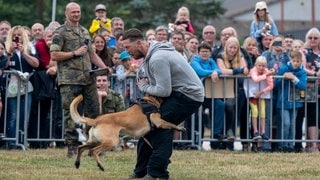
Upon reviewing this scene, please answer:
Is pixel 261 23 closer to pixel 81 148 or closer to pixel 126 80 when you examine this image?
pixel 126 80

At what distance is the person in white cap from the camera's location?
16.2 metres

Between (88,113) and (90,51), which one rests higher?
(90,51)

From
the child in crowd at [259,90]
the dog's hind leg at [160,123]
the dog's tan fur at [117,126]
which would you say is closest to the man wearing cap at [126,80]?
the child in crowd at [259,90]

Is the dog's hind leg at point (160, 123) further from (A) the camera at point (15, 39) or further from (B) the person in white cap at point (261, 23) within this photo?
(B) the person in white cap at point (261, 23)

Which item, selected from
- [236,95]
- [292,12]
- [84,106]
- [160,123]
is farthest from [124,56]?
[292,12]

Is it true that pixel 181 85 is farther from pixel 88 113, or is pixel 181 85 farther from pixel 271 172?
pixel 88 113

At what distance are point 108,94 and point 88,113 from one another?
3.36 ft

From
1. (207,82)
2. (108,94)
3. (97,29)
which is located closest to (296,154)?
(207,82)

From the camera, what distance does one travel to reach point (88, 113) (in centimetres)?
1300

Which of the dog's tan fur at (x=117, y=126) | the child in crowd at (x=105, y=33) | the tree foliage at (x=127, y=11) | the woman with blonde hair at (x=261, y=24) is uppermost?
the tree foliage at (x=127, y=11)

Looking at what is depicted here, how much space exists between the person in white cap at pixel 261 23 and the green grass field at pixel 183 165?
9.12 feet

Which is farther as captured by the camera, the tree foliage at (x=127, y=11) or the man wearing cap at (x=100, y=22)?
the tree foliage at (x=127, y=11)

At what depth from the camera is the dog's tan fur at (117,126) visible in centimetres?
1031

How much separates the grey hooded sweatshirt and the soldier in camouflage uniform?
257cm
